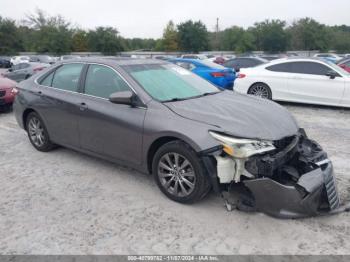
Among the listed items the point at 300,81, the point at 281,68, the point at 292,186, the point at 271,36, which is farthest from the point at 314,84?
the point at 271,36

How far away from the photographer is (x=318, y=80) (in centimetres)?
878

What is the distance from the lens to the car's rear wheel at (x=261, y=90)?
9.61m

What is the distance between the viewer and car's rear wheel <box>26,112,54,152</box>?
543 cm

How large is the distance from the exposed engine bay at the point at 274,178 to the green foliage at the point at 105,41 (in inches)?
1911

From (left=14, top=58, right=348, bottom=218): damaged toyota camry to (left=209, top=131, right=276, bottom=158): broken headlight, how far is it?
0.03ft

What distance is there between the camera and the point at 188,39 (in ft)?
171

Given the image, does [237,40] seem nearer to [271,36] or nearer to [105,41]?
[271,36]

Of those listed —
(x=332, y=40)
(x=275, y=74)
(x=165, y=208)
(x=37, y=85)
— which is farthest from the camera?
(x=332, y=40)

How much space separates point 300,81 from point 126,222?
7.26 metres

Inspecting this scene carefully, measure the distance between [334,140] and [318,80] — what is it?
321 cm

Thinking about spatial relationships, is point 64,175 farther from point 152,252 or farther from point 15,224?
point 152,252

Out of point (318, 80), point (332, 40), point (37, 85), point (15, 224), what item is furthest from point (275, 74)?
point (332, 40)

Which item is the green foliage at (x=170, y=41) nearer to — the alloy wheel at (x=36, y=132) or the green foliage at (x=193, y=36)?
the green foliage at (x=193, y=36)

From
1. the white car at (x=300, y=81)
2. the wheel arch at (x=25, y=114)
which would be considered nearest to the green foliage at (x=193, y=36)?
the white car at (x=300, y=81)
